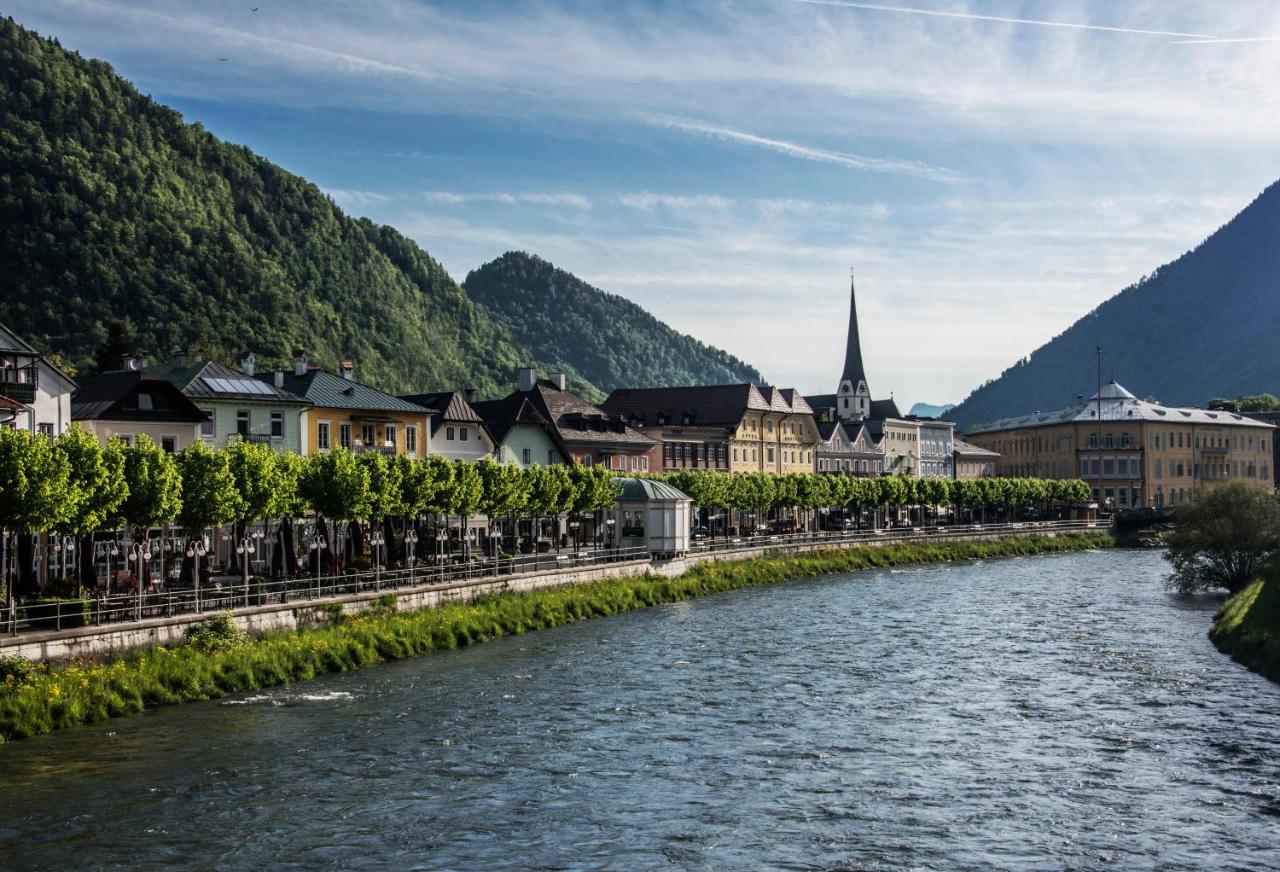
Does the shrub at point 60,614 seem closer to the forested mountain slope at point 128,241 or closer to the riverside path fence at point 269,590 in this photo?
the riverside path fence at point 269,590

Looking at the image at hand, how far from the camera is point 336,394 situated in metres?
79.4

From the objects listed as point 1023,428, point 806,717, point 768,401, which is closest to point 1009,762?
point 806,717

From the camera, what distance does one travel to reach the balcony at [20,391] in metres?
55.9

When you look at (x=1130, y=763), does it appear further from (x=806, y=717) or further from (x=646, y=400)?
(x=646, y=400)

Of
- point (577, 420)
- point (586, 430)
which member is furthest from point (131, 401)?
point (586, 430)

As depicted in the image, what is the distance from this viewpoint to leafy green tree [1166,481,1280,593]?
71062mm

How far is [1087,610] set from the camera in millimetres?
63656

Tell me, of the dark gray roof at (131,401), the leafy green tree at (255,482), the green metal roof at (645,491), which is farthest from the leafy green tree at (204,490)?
the green metal roof at (645,491)

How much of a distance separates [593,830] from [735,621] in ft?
114

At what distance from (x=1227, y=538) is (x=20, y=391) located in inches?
2339

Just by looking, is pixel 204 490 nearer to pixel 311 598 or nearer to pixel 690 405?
pixel 311 598

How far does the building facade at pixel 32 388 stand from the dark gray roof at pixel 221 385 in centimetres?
984

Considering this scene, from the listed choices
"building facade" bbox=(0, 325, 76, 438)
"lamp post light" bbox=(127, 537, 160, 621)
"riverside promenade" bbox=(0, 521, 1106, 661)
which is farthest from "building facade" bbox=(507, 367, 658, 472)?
"lamp post light" bbox=(127, 537, 160, 621)

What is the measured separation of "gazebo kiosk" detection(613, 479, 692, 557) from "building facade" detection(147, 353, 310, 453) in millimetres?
18858
